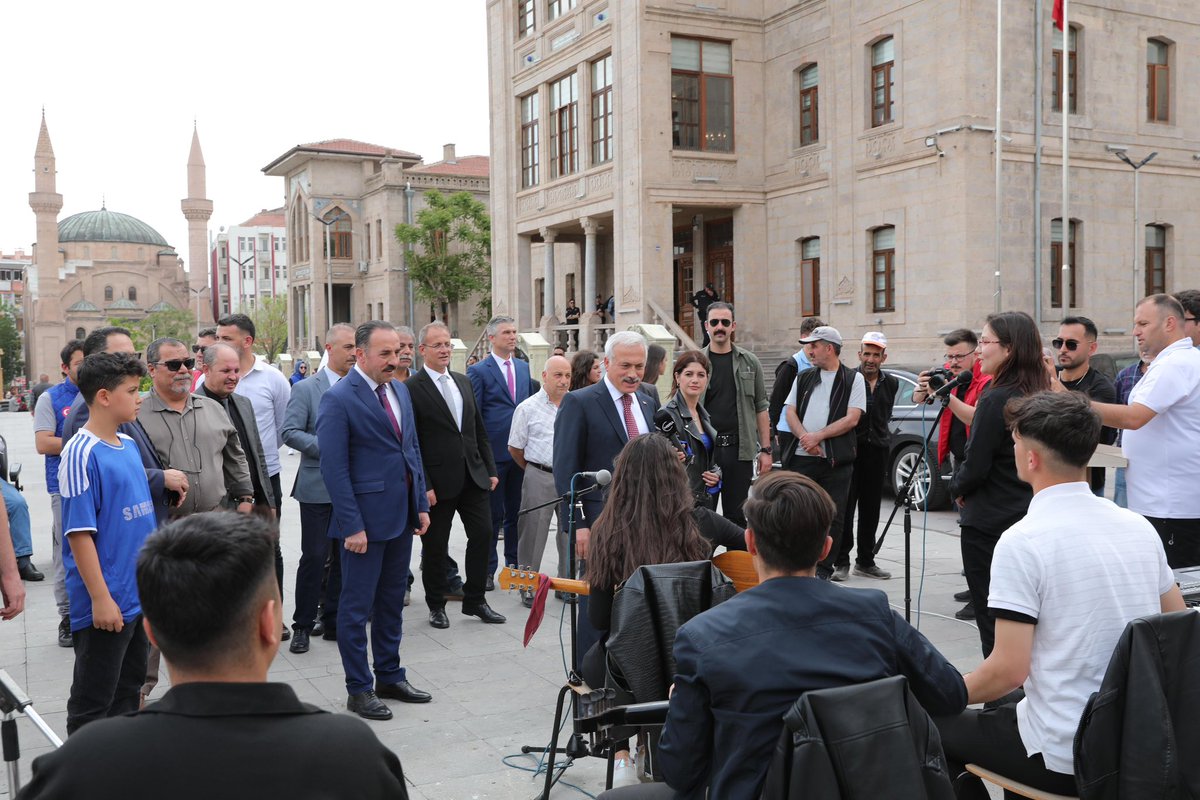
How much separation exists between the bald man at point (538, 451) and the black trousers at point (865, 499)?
2682 millimetres

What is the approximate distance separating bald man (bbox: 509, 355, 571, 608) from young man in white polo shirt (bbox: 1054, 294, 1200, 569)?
418cm

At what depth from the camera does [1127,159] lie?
25016 mm

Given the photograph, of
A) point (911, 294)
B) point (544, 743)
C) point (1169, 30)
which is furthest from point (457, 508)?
point (1169, 30)

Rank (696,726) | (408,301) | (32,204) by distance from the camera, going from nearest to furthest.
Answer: (696,726) → (408,301) → (32,204)

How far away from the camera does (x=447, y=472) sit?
7.45 metres

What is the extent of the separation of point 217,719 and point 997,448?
4643mm

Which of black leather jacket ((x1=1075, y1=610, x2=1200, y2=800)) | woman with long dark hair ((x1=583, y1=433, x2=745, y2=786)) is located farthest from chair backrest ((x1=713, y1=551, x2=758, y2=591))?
black leather jacket ((x1=1075, y1=610, x2=1200, y2=800))

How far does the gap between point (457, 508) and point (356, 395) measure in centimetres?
220

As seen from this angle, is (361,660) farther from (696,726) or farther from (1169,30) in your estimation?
(1169,30)

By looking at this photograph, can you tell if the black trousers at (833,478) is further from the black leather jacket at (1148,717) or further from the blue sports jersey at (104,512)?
the black leather jacket at (1148,717)

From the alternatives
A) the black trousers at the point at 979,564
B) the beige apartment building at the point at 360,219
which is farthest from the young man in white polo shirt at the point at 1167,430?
the beige apartment building at the point at 360,219

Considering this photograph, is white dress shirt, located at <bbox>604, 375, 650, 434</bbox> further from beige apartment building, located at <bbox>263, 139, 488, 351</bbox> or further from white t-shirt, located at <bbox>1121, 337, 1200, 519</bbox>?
beige apartment building, located at <bbox>263, 139, 488, 351</bbox>

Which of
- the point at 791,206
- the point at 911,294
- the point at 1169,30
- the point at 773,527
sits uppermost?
the point at 1169,30

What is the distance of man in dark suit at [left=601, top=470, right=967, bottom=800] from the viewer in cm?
260
